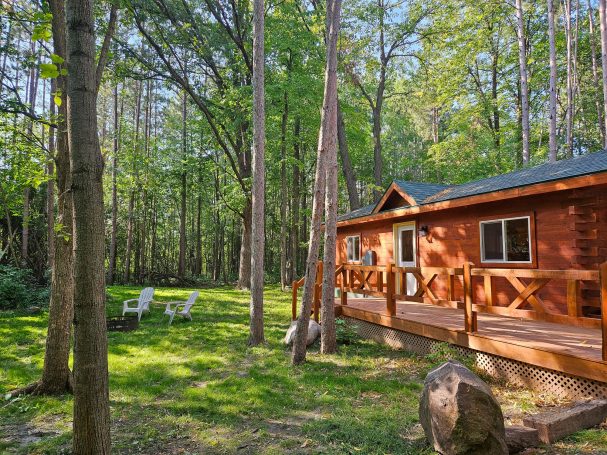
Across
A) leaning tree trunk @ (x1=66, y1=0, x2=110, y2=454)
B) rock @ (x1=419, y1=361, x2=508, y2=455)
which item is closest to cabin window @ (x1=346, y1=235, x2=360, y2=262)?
rock @ (x1=419, y1=361, x2=508, y2=455)

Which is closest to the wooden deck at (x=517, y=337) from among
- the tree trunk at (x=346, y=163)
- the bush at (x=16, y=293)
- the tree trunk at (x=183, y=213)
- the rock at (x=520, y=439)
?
the rock at (x=520, y=439)

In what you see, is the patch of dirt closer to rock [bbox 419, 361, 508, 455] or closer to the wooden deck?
rock [bbox 419, 361, 508, 455]

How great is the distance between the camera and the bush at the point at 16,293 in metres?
11.0

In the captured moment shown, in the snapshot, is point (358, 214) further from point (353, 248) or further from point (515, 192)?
point (515, 192)

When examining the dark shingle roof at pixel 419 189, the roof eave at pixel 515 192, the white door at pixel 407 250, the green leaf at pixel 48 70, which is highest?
the dark shingle roof at pixel 419 189

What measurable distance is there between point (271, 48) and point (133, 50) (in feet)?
16.9

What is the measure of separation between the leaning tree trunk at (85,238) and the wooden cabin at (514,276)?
4.51 m

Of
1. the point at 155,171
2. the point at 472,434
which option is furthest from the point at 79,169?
the point at 155,171

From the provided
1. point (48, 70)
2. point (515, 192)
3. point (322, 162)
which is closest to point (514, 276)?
point (515, 192)

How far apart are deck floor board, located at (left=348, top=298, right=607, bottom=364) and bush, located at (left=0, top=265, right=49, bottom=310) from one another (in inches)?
399

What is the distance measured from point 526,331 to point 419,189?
572 centimetres

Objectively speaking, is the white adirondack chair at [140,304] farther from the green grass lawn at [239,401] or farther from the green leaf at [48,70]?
the green leaf at [48,70]

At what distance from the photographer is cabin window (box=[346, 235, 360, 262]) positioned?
1341 centimetres

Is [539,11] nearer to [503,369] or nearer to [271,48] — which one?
[271,48]
